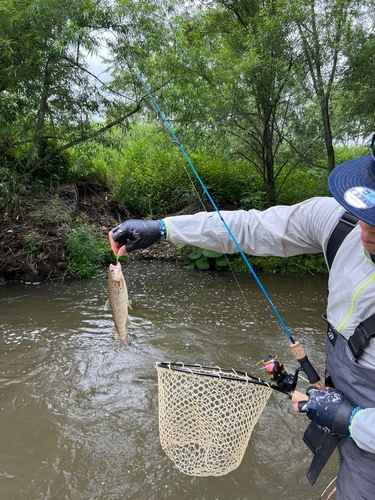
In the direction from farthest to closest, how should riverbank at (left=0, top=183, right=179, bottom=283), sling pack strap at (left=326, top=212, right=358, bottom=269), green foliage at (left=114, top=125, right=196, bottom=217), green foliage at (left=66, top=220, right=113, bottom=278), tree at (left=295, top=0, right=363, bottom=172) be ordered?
green foliage at (left=114, top=125, right=196, bottom=217), green foliage at (left=66, top=220, right=113, bottom=278), riverbank at (left=0, top=183, right=179, bottom=283), tree at (left=295, top=0, right=363, bottom=172), sling pack strap at (left=326, top=212, right=358, bottom=269)

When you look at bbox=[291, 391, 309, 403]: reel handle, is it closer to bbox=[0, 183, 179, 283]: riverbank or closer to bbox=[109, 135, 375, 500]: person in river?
bbox=[109, 135, 375, 500]: person in river

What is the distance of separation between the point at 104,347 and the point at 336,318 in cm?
442

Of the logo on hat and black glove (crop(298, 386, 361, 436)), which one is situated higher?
the logo on hat

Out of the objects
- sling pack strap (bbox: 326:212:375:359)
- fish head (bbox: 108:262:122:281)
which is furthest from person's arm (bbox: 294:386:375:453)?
fish head (bbox: 108:262:122:281)

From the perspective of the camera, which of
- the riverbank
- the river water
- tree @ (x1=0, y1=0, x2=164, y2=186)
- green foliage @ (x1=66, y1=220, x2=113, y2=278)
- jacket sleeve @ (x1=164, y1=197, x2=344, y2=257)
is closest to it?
jacket sleeve @ (x1=164, y1=197, x2=344, y2=257)

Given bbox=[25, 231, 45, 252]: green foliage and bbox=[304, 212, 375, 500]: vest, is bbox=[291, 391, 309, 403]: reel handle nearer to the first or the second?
bbox=[304, 212, 375, 500]: vest

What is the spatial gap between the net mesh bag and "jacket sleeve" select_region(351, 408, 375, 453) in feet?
1.97

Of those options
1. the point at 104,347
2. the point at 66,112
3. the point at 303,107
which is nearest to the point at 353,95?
the point at 303,107

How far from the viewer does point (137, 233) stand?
2.26m

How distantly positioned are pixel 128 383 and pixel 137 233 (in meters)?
2.94

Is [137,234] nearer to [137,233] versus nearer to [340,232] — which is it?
[137,233]

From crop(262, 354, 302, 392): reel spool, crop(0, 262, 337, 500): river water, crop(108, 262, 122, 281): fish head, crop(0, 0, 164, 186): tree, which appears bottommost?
crop(0, 262, 337, 500): river water

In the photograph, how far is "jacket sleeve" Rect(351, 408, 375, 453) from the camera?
5.11ft

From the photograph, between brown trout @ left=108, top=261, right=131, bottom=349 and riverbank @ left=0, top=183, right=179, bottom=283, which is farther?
riverbank @ left=0, top=183, right=179, bottom=283
